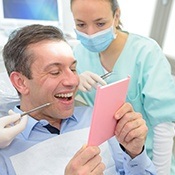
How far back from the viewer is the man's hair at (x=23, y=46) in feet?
3.67

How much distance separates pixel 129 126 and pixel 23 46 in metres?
0.54

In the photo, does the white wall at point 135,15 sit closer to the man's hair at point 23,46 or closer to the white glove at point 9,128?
the man's hair at point 23,46

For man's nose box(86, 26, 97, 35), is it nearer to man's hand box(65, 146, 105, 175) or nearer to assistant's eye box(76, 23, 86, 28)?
assistant's eye box(76, 23, 86, 28)

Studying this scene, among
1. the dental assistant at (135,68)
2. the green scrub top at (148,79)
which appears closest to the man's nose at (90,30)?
the dental assistant at (135,68)

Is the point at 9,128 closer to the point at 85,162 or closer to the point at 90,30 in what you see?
the point at 85,162

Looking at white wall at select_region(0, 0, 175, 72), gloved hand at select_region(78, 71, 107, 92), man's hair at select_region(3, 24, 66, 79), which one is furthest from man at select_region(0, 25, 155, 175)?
white wall at select_region(0, 0, 175, 72)

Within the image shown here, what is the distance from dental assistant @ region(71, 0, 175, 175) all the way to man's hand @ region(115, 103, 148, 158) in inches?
13.3

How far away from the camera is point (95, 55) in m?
1.49

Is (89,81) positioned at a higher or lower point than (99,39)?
lower

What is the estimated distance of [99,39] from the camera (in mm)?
1356

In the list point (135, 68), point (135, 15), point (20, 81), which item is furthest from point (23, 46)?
point (135, 15)

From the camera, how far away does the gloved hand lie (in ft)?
4.25

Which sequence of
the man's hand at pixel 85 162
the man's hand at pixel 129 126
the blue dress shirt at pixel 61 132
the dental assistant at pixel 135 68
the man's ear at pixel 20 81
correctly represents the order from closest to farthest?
the man's hand at pixel 85 162, the man's hand at pixel 129 126, the blue dress shirt at pixel 61 132, the man's ear at pixel 20 81, the dental assistant at pixel 135 68

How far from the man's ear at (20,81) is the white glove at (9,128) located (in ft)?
0.58
